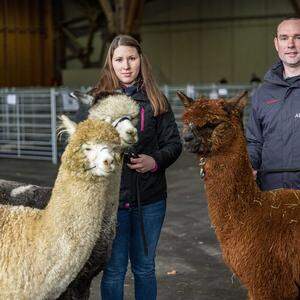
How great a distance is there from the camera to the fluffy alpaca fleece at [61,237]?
280 centimetres

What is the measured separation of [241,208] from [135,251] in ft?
2.46

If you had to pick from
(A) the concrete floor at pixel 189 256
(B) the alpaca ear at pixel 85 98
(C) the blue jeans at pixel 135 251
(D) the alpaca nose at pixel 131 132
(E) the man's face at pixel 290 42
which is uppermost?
(E) the man's face at pixel 290 42

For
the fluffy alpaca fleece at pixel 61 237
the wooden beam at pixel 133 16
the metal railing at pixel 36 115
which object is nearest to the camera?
the fluffy alpaca fleece at pixel 61 237

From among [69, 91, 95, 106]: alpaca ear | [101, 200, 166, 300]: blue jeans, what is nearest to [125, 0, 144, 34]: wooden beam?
[101, 200, 166, 300]: blue jeans

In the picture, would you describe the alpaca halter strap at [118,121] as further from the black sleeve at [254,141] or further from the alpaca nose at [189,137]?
the black sleeve at [254,141]

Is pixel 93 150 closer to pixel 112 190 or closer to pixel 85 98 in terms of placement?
pixel 112 190

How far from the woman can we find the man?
0.49 metres

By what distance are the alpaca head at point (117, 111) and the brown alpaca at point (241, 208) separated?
29cm

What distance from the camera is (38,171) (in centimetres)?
1165

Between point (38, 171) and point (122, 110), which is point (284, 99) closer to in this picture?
point (122, 110)

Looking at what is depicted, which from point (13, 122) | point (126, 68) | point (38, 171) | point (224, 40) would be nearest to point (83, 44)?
point (224, 40)

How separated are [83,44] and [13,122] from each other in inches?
582

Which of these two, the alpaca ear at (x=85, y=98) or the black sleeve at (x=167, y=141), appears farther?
the black sleeve at (x=167, y=141)

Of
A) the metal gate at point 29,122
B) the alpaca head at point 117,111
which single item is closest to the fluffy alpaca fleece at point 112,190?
the alpaca head at point 117,111
